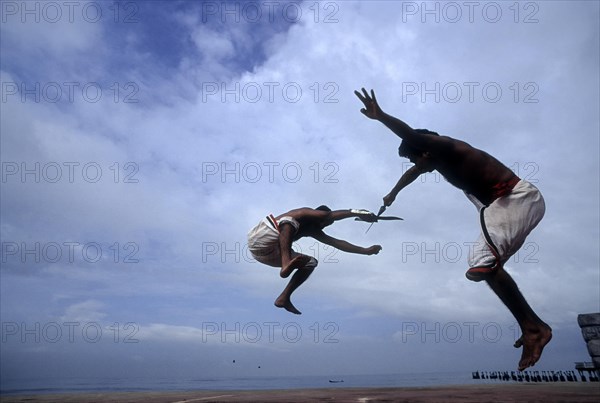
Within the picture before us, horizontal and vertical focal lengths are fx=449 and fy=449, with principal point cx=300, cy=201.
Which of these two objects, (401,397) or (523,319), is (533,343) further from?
(401,397)

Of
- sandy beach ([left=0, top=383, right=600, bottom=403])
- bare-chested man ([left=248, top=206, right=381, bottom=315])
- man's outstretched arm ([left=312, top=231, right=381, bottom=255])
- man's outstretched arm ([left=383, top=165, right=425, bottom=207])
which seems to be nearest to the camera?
man's outstretched arm ([left=383, top=165, right=425, bottom=207])

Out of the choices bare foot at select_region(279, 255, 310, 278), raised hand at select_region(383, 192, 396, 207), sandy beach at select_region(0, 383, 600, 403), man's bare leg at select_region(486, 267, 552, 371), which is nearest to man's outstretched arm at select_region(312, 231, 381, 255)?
bare foot at select_region(279, 255, 310, 278)

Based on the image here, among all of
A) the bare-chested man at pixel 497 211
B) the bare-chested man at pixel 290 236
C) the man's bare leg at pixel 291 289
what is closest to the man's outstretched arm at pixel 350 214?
the bare-chested man at pixel 290 236

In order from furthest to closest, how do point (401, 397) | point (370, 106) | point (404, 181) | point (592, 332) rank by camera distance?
point (592, 332)
point (401, 397)
point (404, 181)
point (370, 106)

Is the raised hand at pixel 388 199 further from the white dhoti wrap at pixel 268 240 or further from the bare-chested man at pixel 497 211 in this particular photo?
the white dhoti wrap at pixel 268 240

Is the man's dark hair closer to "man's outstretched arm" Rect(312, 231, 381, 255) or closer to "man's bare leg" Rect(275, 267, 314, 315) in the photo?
"man's outstretched arm" Rect(312, 231, 381, 255)

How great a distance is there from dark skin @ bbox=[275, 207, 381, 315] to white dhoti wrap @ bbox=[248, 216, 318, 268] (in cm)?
6

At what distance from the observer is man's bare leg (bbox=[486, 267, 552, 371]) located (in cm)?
398

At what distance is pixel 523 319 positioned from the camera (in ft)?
13.5

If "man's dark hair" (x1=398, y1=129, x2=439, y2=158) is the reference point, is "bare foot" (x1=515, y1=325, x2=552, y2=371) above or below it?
below

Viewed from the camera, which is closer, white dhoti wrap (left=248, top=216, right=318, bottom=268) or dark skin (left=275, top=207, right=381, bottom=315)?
dark skin (left=275, top=207, right=381, bottom=315)

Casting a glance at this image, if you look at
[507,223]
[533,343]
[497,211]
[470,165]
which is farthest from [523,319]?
[470,165]

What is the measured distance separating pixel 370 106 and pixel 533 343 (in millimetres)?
2572

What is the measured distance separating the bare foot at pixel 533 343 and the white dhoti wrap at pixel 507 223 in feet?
2.27
